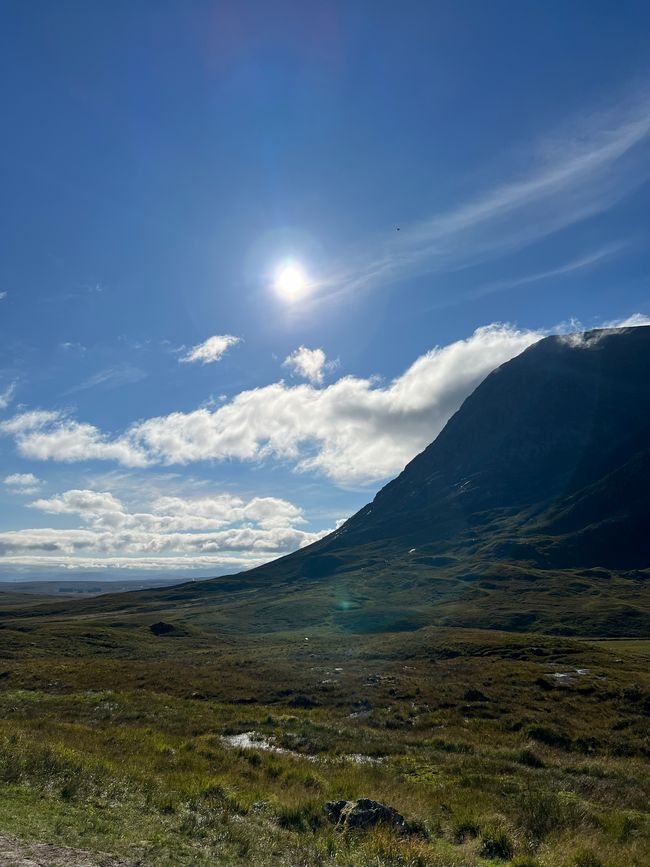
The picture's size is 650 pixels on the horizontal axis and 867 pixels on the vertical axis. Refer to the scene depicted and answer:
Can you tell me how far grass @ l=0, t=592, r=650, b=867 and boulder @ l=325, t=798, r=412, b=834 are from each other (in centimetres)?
39

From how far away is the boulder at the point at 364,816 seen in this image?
1294 centimetres

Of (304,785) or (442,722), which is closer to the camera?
(304,785)

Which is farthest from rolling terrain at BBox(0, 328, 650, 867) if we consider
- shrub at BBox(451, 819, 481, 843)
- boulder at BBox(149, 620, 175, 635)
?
boulder at BBox(149, 620, 175, 635)

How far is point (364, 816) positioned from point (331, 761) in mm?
8404

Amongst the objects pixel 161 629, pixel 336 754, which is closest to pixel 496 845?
pixel 336 754

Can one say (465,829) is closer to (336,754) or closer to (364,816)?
(364,816)

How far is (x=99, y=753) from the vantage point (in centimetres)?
1806

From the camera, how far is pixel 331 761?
20.7m

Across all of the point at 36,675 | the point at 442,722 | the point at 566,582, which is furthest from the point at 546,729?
the point at 566,582

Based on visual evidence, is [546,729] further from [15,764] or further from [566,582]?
[566,582]

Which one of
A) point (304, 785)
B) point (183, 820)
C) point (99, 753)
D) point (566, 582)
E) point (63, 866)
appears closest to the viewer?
point (63, 866)

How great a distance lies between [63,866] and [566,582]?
189153 millimetres

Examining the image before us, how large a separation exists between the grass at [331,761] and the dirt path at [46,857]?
46 cm

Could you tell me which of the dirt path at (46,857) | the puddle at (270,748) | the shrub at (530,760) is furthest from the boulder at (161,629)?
the dirt path at (46,857)
